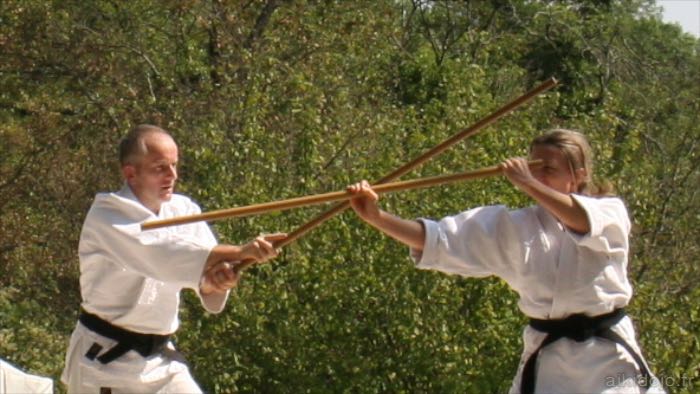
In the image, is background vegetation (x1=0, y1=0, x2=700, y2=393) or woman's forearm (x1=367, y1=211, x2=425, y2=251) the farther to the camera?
background vegetation (x1=0, y1=0, x2=700, y2=393)

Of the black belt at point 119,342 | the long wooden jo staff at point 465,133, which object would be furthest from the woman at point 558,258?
the black belt at point 119,342

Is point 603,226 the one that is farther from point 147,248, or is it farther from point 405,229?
point 147,248

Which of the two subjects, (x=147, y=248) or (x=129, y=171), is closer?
(x=147, y=248)

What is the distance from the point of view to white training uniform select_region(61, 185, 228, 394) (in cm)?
557

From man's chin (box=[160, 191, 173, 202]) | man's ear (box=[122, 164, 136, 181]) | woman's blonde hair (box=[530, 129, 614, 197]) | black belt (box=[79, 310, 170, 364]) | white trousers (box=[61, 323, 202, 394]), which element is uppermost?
woman's blonde hair (box=[530, 129, 614, 197])

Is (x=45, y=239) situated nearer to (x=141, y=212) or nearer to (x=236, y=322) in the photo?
(x=236, y=322)

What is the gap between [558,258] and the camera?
550 centimetres

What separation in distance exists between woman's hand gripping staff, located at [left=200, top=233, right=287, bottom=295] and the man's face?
34 cm

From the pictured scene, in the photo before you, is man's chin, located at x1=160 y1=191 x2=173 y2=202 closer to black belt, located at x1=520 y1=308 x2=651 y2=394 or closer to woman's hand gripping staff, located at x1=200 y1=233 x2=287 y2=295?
woman's hand gripping staff, located at x1=200 y1=233 x2=287 y2=295

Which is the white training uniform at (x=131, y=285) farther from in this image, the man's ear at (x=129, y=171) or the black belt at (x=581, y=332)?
the black belt at (x=581, y=332)

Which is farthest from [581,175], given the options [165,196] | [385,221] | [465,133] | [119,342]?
[119,342]

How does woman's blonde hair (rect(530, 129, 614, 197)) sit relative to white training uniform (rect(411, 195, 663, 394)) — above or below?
above

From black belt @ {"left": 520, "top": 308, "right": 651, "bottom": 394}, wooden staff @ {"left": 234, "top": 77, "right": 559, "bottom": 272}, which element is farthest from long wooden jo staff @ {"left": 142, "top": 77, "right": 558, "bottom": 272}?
black belt @ {"left": 520, "top": 308, "right": 651, "bottom": 394}

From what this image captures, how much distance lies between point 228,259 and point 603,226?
4.49ft
